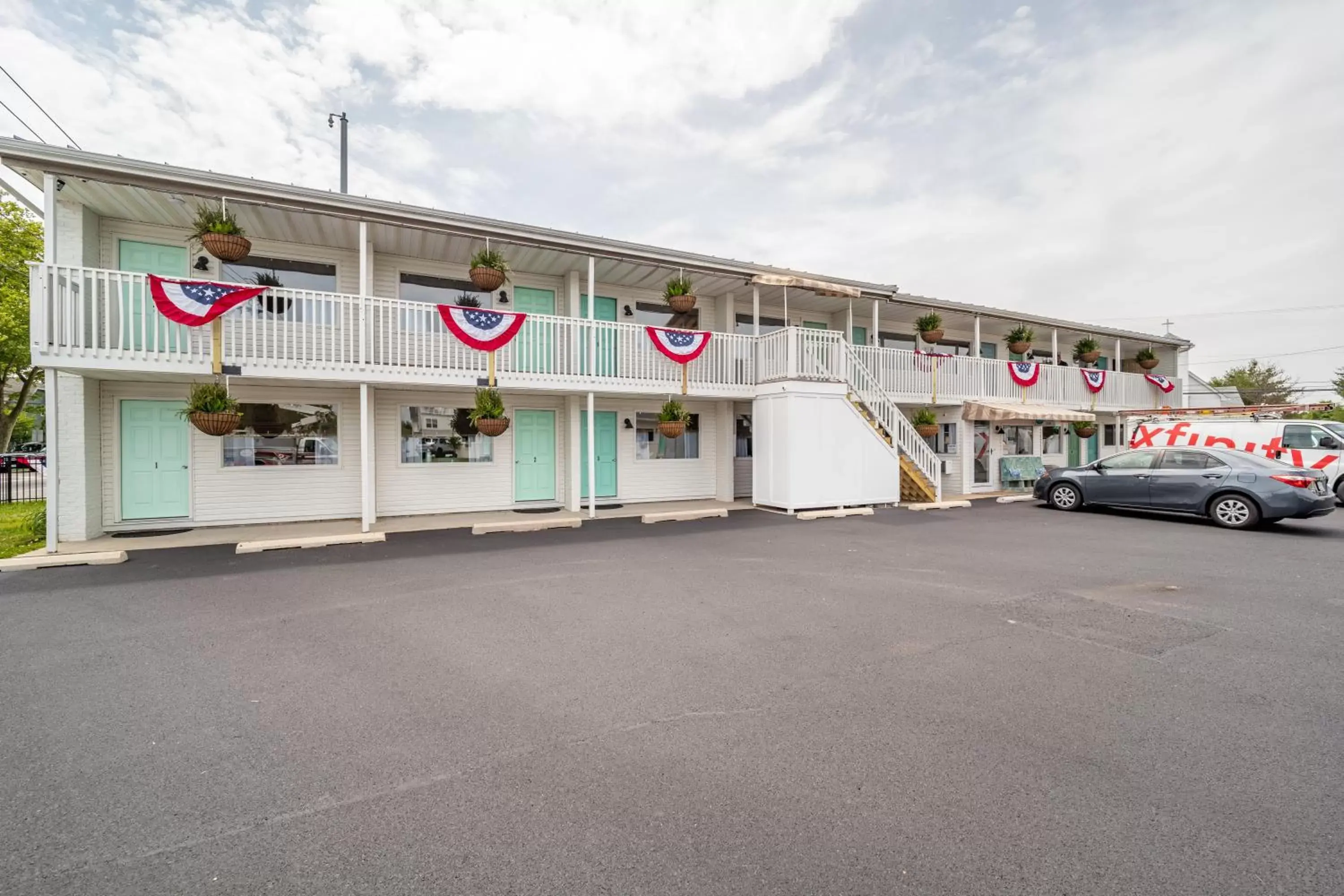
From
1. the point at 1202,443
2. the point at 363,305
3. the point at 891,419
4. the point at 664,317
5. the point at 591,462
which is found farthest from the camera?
the point at 1202,443

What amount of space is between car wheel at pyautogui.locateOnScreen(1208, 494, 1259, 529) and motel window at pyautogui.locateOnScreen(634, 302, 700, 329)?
10.8 metres

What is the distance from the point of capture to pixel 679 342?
37.3ft

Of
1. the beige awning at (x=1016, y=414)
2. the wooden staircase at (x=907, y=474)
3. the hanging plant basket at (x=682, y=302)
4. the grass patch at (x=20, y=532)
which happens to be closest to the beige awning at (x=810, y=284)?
the hanging plant basket at (x=682, y=302)

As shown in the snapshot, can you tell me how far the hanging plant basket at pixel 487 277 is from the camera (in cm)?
990

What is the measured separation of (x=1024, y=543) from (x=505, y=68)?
12379 mm

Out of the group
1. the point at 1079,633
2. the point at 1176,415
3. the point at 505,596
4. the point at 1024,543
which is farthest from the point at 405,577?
the point at 1176,415

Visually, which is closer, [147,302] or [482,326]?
[147,302]

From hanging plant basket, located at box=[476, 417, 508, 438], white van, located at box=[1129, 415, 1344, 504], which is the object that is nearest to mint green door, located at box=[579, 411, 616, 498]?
hanging plant basket, located at box=[476, 417, 508, 438]

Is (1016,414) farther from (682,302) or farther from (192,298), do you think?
(192,298)

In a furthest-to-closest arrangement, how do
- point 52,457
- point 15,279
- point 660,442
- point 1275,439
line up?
1. point 15,279
2. point 660,442
3. point 1275,439
4. point 52,457

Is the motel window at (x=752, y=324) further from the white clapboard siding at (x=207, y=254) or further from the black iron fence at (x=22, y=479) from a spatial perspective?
the black iron fence at (x=22, y=479)

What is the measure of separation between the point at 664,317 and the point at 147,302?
31.3 ft

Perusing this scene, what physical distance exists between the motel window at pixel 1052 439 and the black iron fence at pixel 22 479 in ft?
87.4

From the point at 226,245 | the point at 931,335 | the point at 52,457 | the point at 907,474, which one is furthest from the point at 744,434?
the point at 52,457
